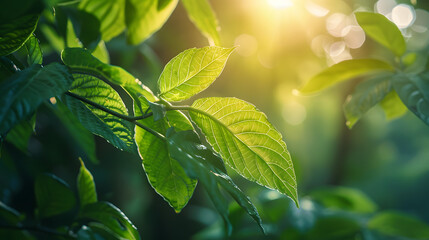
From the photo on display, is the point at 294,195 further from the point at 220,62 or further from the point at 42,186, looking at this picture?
the point at 42,186

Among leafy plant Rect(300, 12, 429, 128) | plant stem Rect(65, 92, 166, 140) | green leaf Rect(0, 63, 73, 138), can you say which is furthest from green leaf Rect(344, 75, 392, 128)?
green leaf Rect(0, 63, 73, 138)

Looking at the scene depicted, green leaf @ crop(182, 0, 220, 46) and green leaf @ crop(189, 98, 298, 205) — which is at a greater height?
green leaf @ crop(182, 0, 220, 46)

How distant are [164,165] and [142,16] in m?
0.36

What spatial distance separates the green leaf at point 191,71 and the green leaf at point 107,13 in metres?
0.30

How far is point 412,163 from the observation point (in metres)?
8.27

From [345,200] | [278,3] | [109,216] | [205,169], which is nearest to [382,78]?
[278,3]

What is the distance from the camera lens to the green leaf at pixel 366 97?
63 cm

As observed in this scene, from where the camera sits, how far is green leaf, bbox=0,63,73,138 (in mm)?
292

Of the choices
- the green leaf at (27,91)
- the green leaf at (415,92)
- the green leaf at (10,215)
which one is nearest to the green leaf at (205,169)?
the green leaf at (27,91)

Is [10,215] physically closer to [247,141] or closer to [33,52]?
[33,52]

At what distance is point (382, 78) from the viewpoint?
2.19 ft

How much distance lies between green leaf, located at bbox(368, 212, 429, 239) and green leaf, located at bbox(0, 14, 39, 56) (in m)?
1.14

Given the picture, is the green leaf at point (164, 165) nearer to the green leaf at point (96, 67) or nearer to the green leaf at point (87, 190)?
the green leaf at point (96, 67)

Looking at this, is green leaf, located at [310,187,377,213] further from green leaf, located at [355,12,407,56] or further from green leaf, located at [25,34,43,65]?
green leaf, located at [25,34,43,65]
